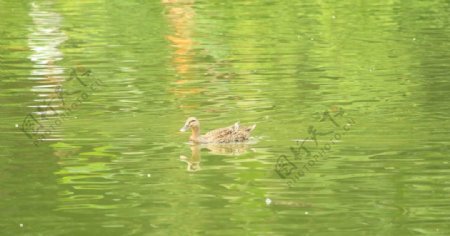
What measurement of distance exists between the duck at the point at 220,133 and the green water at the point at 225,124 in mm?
126

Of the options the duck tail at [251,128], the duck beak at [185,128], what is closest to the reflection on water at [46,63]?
the duck beak at [185,128]

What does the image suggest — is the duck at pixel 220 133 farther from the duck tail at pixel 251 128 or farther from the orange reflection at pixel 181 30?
the orange reflection at pixel 181 30

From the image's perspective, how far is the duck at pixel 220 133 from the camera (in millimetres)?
18531

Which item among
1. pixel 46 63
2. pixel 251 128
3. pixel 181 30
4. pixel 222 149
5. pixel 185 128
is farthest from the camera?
pixel 181 30

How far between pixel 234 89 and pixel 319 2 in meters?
19.8

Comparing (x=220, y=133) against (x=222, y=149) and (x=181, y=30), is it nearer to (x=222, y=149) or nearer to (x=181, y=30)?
(x=222, y=149)

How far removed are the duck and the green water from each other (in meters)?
0.13

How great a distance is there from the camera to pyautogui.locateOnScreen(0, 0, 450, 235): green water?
14516 mm

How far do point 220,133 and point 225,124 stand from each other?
1490 millimetres

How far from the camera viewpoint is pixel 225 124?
20.1 metres

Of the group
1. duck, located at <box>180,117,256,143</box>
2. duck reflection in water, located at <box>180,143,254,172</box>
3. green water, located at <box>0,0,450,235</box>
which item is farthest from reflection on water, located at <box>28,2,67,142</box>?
duck reflection in water, located at <box>180,143,254,172</box>

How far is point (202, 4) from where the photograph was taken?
44.0 meters

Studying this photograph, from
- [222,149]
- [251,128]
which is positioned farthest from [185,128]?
[251,128]

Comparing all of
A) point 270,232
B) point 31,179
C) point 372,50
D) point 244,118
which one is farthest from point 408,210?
point 372,50
